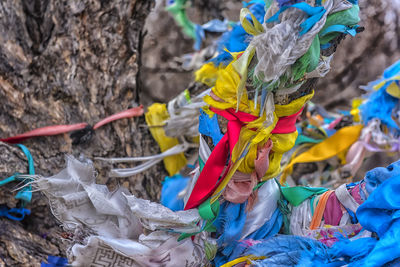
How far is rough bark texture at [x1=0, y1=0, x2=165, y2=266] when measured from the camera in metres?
1.09

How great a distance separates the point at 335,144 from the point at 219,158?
0.80m

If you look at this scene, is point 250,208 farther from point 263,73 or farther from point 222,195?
point 263,73

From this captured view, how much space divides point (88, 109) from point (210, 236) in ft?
1.80

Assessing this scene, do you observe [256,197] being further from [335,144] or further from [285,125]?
[335,144]

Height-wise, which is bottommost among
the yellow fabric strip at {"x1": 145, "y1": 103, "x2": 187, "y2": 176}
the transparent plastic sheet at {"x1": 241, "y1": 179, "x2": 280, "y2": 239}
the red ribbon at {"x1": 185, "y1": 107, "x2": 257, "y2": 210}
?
the yellow fabric strip at {"x1": 145, "y1": 103, "x2": 187, "y2": 176}

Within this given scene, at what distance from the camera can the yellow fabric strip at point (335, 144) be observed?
1375 mm

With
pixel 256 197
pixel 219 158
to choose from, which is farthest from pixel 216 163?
pixel 256 197

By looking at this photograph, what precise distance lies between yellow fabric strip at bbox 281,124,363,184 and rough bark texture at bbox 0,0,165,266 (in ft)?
1.82

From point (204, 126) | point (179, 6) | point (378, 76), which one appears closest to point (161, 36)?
point (179, 6)

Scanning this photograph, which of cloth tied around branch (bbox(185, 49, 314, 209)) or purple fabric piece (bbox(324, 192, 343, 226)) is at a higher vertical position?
cloth tied around branch (bbox(185, 49, 314, 209))

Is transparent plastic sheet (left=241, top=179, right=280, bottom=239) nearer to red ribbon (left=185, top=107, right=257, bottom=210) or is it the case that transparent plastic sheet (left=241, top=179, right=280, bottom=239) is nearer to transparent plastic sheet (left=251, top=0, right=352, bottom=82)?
red ribbon (left=185, top=107, right=257, bottom=210)

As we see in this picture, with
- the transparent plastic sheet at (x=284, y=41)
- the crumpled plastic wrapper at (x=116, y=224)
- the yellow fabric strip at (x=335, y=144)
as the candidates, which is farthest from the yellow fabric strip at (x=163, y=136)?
the transparent plastic sheet at (x=284, y=41)

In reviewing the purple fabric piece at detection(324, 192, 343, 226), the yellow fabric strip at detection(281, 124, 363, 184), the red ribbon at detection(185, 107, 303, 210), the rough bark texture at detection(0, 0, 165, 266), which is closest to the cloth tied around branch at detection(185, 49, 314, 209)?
the red ribbon at detection(185, 107, 303, 210)

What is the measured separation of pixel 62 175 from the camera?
2.47ft
